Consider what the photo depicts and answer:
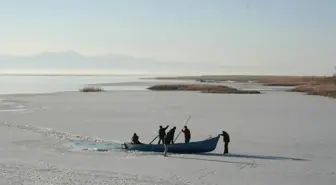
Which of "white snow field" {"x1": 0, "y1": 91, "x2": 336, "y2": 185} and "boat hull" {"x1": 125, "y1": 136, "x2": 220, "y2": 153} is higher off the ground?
"boat hull" {"x1": 125, "y1": 136, "x2": 220, "y2": 153}

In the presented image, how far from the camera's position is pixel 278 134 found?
68.5ft

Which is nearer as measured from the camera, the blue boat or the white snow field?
the white snow field

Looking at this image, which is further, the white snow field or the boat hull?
the boat hull

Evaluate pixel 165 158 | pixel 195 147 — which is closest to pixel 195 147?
pixel 195 147

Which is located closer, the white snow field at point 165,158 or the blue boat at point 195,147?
the white snow field at point 165,158

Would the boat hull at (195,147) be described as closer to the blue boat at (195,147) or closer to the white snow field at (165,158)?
the blue boat at (195,147)

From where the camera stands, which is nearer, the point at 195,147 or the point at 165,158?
the point at 165,158

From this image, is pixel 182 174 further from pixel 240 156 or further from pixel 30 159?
pixel 30 159

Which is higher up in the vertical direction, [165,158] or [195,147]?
[195,147]

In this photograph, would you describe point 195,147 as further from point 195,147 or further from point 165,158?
point 165,158

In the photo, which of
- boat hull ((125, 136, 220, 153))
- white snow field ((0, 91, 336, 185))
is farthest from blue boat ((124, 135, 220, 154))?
white snow field ((0, 91, 336, 185))

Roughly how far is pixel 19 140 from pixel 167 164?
7763 mm

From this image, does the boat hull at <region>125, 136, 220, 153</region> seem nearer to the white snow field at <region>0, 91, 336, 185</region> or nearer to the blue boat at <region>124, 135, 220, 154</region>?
the blue boat at <region>124, 135, 220, 154</region>

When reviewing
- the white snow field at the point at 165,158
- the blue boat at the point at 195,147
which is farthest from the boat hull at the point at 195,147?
the white snow field at the point at 165,158
